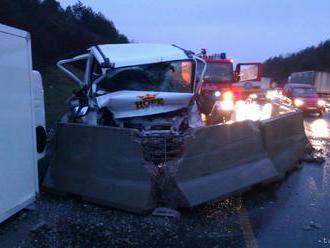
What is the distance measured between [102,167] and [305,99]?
22192 mm

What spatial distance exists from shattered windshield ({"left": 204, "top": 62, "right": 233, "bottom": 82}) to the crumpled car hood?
7.94 m

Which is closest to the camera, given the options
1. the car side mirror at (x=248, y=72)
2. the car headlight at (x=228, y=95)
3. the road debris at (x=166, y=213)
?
the road debris at (x=166, y=213)

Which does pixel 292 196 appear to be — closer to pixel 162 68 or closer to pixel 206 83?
pixel 162 68

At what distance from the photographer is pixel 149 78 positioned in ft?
28.5

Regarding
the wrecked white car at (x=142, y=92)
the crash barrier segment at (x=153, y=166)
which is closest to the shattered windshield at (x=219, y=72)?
the wrecked white car at (x=142, y=92)

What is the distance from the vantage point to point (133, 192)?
6449mm

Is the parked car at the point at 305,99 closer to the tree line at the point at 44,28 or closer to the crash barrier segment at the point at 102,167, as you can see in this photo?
the tree line at the point at 44,28

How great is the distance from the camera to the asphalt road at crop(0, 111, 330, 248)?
5594 millimetres

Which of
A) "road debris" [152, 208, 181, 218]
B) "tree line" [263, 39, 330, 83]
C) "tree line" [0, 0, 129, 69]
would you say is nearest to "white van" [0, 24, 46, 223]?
"road debris" [152, 208, 181, 218]

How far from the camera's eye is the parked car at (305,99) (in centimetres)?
2677

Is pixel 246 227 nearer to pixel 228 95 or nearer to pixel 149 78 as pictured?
pixel 149 78

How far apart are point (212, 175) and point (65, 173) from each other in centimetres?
205

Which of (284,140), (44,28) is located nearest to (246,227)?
(284,140)

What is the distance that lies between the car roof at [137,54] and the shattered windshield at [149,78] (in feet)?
0.30
